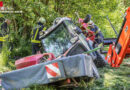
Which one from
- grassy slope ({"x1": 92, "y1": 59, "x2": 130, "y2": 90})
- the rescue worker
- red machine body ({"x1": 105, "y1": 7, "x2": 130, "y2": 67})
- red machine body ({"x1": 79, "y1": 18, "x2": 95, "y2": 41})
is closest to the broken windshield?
grassy slope ({"x1": 92, "y1": 59, "x2": 130, "y2": 90})

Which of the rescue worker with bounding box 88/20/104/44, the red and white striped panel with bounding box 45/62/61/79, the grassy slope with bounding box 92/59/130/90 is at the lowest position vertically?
the grassy slope with bounding box 92/59/130/90

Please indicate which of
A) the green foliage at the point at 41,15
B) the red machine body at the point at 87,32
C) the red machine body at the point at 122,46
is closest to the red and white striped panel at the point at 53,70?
the green foliage at the point at 41,15

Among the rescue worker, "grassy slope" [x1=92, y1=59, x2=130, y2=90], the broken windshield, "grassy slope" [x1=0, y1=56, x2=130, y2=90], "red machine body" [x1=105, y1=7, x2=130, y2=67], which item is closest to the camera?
"grassy slope" [x1=0, y1=56, x2=130, y2=90]

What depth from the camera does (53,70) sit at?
5.12m

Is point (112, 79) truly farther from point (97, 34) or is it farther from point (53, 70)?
point (97, 34)

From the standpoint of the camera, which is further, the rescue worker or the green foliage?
the rescue worker

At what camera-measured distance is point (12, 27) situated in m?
10.9

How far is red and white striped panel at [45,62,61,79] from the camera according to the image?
5109 millimetres

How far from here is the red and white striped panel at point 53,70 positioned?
5.11 meters

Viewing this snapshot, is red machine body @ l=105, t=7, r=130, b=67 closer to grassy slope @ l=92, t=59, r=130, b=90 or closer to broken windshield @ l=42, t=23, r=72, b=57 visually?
grassy slope @ l=92, t=59, r=130, b=90

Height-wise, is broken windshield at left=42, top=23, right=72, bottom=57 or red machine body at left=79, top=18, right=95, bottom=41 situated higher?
broken windshield at left=42, top=23, right=72, bottom=57

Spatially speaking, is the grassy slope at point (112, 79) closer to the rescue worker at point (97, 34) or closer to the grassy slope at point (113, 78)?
the grassy slope at point (113, 78)

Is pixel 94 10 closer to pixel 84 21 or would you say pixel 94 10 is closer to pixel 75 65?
pixel 84 21

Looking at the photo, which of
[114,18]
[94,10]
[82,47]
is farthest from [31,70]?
[114,18]
